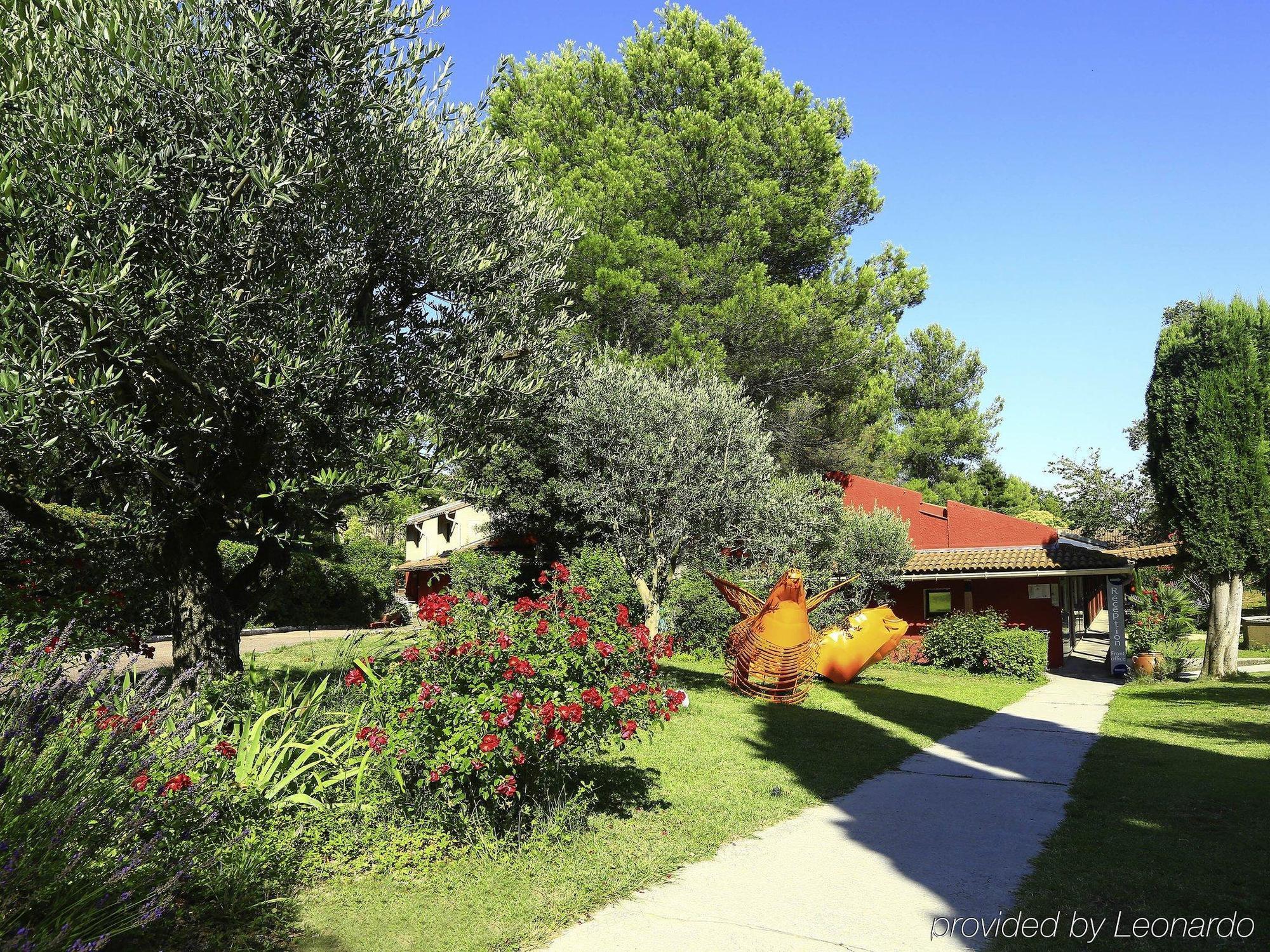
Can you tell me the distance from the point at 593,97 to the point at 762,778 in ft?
67.3

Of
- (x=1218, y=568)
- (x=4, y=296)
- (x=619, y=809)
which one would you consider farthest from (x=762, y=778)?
(x=1218, y=568)

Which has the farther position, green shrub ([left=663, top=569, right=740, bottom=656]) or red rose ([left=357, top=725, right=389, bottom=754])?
green shrub ([left=663, top=569, right=740, bottom=656])

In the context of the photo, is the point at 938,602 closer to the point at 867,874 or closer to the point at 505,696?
the point at 867,874

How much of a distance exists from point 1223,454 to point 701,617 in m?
11.9

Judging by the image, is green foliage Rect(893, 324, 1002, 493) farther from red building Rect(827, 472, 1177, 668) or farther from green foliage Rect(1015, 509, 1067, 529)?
red building Rect(827, 472, 1177, 668)

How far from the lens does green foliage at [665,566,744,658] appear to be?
65.5 ft

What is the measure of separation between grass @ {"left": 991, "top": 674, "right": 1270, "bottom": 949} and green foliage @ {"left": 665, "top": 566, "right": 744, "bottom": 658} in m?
9.78

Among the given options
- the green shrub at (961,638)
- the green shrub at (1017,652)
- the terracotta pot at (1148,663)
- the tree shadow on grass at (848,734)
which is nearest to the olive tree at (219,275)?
the tree shadow on grass at (848,734)

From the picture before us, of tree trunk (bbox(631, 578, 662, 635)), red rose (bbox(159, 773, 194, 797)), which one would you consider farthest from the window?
red rose (bbox(159, 773, 194, 797))

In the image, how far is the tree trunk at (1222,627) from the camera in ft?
57.8

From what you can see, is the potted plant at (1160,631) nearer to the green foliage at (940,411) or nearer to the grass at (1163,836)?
the grass at (1163,836)

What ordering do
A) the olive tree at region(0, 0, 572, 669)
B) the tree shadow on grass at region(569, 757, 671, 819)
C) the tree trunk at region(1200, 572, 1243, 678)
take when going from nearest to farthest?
the olive tree at region(0, 0, 572, 669), the tree shadow on grass at region(569, 757, 671, 819), the tree trunk at region(1200, 572, 1243, 678)

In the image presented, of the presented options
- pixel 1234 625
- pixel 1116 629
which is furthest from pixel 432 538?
pixel 1234 625

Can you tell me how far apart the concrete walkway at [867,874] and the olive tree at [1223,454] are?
11.4 m
